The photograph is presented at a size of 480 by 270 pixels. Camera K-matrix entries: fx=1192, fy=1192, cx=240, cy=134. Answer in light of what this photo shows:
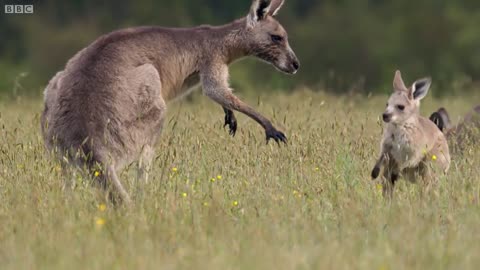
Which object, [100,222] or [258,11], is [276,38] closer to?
[258,11]

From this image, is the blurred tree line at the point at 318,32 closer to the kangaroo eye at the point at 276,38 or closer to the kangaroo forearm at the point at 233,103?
the kangaroo eye at the point at 276,38

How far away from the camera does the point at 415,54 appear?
116 feet

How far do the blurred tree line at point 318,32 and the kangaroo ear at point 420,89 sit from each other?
23.0 m

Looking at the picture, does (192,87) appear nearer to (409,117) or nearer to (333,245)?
(409,117)

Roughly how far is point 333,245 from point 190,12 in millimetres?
30465

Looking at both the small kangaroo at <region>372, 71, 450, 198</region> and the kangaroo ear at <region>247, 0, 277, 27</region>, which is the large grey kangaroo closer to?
the kangaroo ear at <region>247, 0, 277, 27</region>

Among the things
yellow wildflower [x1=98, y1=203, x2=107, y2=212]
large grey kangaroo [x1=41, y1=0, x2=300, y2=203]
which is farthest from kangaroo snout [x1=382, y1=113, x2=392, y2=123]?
yellow wildflower [x1=98, y1=203, x2=107, y2=212]

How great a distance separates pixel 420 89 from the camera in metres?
9.28

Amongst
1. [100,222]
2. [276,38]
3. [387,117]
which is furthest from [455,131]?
[100,222]

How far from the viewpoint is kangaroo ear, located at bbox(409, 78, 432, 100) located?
9.20m

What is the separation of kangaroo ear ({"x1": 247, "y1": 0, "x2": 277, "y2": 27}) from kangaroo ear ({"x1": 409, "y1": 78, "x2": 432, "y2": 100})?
2107mm

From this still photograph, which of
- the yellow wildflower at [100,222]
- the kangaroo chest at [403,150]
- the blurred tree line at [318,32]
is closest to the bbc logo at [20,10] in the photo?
the blurred tree line at [318,32]

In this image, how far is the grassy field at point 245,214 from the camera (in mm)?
6207

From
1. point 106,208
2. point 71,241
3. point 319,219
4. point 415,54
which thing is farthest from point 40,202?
point 415,54
